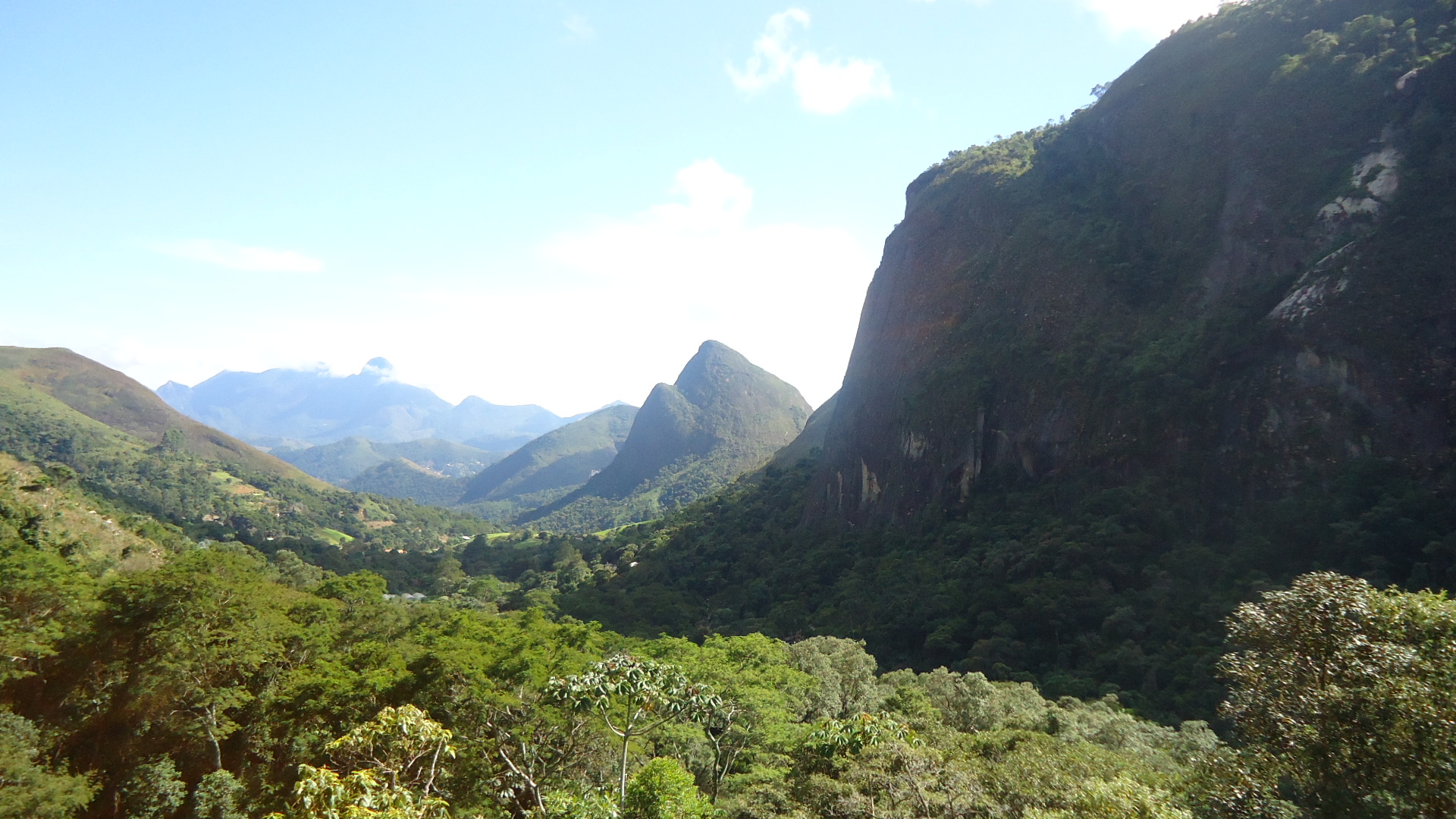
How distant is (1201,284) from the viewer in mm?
40188

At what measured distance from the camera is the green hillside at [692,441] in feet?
461

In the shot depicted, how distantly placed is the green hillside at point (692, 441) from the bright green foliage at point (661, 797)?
396ft

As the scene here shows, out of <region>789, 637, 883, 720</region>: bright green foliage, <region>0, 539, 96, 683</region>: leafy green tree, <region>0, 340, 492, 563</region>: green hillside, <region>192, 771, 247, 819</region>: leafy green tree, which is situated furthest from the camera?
<region>0, 340, 492, 563</region>: green hillside

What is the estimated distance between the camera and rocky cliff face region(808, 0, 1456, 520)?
29953 millimetres

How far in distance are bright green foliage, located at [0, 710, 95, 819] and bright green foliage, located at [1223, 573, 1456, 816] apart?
21938 mm

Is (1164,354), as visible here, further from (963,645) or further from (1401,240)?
(963,645)

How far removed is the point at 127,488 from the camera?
89.1 metres

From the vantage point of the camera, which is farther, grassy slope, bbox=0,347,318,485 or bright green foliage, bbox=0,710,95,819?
grassy slope, bbox=0,347,318,485

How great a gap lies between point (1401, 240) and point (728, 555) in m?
49.1

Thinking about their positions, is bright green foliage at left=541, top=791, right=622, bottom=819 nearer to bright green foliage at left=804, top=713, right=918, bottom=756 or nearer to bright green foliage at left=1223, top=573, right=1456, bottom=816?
bright green foliage at left=804, top=713, right=918, bottom=756

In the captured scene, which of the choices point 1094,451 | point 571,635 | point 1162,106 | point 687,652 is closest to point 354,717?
point 571,635

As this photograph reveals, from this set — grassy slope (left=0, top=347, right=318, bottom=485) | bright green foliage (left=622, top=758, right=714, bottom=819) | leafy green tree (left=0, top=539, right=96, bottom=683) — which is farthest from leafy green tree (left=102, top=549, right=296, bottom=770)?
grassy slope (left=0, top=347, right=318, bottom=485)

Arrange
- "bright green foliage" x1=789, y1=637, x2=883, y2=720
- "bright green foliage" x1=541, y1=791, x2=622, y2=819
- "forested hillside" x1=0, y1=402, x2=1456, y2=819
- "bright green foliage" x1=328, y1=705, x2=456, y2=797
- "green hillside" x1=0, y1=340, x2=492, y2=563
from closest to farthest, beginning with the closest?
"forested hillside" x1=0, y1=402, x2=1456, y2=819 < "bright green foliage" x1=328, y1=705, x2=456, y2=797 < "bright green foliage" x1=541, y1=791, x2=622, y2=819 < "bright green foliage" x1=789, y1=637, x2=883, y2=720 < "green hillside" x1=0, y1=340, x2=492, y2=563

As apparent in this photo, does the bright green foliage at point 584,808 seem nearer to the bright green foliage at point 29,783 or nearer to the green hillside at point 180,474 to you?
the bright green foliage at point 29,783
